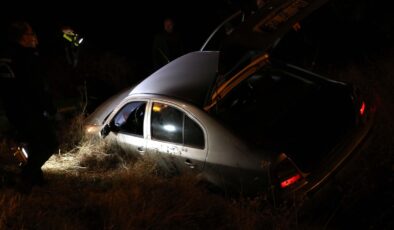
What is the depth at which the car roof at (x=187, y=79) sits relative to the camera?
436cm

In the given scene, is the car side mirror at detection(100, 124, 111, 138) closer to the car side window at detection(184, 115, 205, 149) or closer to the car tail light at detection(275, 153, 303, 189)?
the car side window at detection(184, 115, 205, 149)

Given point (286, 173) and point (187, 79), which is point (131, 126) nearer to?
point (187, 79)

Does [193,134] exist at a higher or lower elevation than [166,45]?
lower

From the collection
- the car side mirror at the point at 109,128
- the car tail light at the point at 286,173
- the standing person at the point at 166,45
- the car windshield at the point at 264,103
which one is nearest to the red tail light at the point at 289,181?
the car tail light at the point at 286,173

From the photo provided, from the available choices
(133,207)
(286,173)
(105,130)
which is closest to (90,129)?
(105,130)

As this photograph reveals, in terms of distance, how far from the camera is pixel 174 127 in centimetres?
436

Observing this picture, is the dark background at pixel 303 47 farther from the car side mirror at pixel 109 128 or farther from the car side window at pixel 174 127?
the car side mirror at pixel 109 128

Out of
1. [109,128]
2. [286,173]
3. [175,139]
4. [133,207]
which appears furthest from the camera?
[109,128]

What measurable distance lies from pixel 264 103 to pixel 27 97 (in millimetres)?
2464

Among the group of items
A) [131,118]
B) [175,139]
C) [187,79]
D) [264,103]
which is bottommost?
[175,139]

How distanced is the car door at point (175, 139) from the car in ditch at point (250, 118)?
0.01 metres

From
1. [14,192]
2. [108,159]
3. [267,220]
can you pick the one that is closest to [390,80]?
[267,220]

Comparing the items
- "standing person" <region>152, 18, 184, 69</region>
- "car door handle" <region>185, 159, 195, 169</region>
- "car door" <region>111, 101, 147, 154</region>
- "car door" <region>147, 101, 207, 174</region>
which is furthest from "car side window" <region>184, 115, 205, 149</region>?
"standing person" <region>152, 18, 184, 69</region>

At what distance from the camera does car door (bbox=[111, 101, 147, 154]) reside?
4750 millimetres
